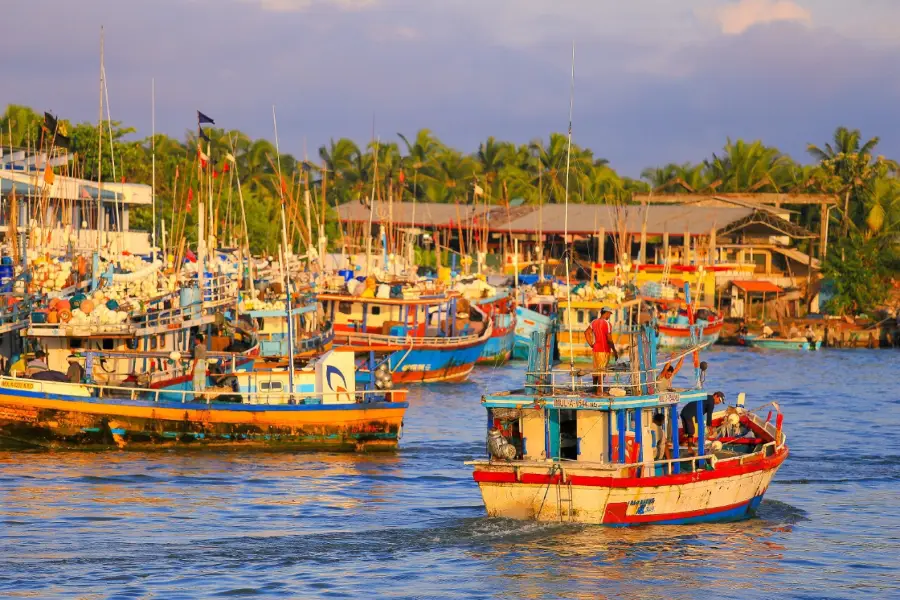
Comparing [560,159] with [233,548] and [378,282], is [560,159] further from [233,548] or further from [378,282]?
[233,548]

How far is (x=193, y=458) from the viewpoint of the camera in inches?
1372

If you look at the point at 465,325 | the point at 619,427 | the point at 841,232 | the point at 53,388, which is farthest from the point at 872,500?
the point at 841,232

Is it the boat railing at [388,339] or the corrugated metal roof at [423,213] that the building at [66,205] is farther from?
the corrugated metal roof at [423,213]

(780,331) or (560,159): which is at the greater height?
(560,159)

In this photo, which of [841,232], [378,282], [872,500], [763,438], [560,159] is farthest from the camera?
[560,159]

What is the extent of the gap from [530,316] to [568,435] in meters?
46.4

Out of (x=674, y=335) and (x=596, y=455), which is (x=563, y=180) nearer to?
(x=674, y=335)

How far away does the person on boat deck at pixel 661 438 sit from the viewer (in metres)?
27.1

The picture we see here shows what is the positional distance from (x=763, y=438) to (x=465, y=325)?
106 ft

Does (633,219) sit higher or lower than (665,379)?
higher

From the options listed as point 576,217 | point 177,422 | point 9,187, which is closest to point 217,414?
point 177,422

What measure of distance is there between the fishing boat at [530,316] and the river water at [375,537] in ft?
A: 111

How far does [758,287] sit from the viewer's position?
9812 centimetres

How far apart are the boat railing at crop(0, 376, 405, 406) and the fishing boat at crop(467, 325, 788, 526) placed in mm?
9527
